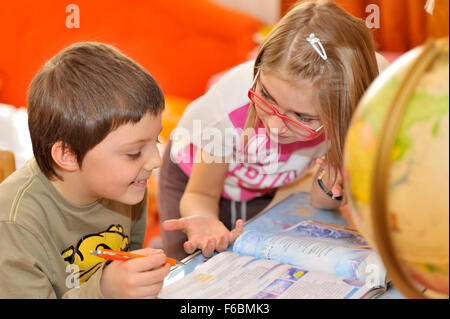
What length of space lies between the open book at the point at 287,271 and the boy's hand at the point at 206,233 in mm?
31

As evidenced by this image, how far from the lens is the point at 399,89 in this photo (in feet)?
1.77

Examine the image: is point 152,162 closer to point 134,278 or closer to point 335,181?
point 134,278

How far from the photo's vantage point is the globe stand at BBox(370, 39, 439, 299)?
20.7 inches

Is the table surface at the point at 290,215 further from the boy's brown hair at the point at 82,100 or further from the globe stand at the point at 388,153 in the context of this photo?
the globe stand at the point at 388,153

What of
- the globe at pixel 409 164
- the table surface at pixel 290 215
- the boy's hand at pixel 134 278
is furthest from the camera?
the table surface at pixel 290 215

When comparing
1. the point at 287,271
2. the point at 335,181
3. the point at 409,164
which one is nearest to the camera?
the point at 409,164

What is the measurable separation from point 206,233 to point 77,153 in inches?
11.3

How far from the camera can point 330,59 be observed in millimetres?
945

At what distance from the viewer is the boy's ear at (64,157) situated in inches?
37.8

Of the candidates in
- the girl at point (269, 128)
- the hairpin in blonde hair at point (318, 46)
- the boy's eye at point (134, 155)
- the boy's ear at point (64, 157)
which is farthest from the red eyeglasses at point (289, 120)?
the boy's ear at point (64, 157)

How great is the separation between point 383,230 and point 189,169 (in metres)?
0.86

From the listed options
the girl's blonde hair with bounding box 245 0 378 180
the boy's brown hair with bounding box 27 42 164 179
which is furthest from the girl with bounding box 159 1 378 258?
the boy's brown hair with bounding box 27 42 164 179

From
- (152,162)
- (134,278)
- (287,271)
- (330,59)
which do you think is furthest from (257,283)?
(330,59)
